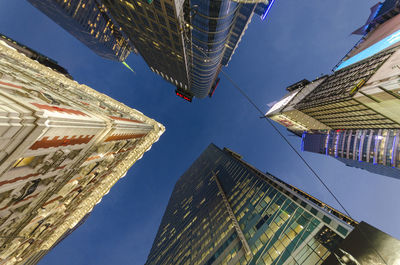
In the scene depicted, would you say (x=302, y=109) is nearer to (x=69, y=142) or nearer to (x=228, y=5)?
(x=228, y=5)

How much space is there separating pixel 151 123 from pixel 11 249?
24.9 meters

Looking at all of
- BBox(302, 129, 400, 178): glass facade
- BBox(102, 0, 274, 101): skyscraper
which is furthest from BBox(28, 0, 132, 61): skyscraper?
BBox(302, 129, 400, 178): glass facade

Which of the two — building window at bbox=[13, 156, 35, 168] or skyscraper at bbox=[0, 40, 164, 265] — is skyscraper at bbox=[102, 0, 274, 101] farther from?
building window at bbox=[13, 156, 35, 168]

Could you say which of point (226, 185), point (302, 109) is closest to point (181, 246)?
point (226, 185)

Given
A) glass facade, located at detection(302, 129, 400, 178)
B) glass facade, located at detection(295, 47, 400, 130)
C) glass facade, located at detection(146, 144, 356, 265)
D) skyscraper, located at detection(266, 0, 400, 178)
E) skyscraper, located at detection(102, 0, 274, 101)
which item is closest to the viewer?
glass facade, located at detection(146, 144, 356, 265)

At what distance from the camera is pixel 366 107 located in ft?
184

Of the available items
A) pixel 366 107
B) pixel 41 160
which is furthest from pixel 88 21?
pixel 366 107

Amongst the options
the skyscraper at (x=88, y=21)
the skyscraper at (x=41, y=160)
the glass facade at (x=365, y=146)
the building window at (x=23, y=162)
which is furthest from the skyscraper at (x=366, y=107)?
the skyscraper at (x=88, y=21)

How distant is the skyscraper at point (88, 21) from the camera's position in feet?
332

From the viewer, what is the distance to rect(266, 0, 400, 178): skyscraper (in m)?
44.8

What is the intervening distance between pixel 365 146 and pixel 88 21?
17985 cm

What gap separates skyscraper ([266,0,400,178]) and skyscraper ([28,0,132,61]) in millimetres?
144192

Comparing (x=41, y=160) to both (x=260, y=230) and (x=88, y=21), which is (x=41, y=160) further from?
Result: (x=88, y=21)

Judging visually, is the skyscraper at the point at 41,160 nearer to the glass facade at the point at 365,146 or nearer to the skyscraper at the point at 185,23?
the skyscraper at the point at 185,23
